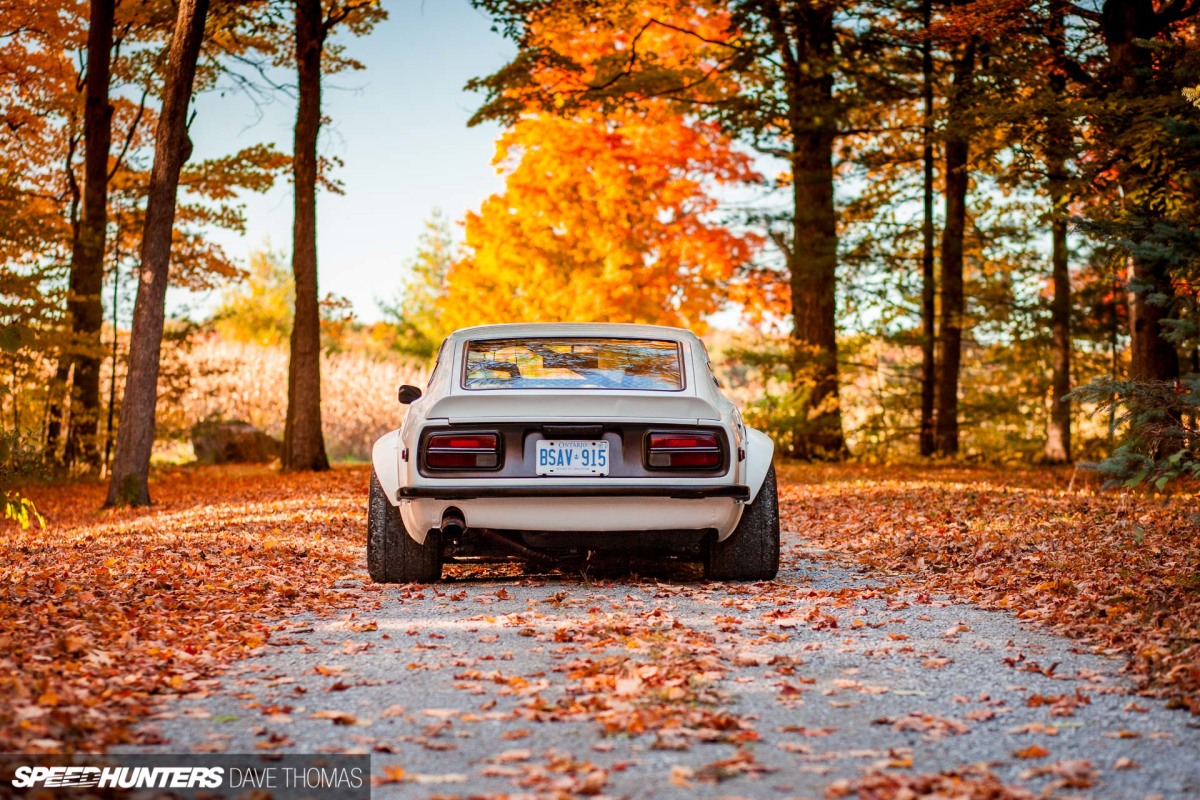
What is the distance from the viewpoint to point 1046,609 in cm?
595

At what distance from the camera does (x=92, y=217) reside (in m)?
18.5

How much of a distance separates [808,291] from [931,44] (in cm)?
479

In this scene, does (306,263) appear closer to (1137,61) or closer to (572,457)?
(1137,61)

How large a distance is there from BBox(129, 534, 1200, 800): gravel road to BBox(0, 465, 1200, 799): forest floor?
14 millimetres

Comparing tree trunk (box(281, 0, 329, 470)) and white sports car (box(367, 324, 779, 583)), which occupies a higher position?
tree trunk (box(281, 0, 329, 470))

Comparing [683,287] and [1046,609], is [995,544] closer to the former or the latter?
[1046,609]

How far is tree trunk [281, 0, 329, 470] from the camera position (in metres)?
19.0

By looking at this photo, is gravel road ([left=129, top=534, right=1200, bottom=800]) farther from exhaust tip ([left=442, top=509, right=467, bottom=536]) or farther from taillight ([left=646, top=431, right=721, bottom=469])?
taillight ([left=646, top=431, right=721, bottom=469])

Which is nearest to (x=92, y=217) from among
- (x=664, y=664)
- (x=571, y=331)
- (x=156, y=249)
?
(x=156, y=249)

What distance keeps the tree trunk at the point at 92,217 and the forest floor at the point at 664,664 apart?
1089cm

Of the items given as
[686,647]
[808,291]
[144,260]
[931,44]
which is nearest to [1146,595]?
[686,647]

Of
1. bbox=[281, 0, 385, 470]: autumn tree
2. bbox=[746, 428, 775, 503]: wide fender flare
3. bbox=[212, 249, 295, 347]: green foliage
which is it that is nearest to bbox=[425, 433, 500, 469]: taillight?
bbox=[746, 428, 775, 503]: wide fender flare

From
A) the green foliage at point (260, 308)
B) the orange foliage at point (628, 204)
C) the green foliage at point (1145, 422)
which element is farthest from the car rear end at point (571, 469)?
the green foliage at point (260, 308)

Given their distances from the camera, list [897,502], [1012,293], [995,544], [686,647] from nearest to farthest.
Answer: [686,647], [995,544], [897,502], [1012,293]
